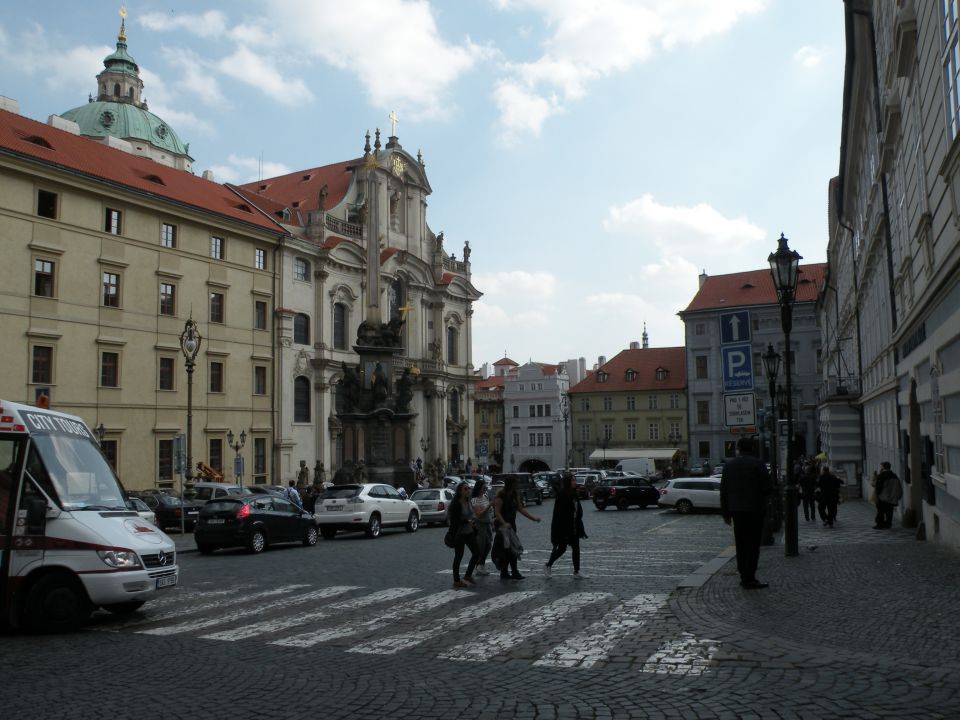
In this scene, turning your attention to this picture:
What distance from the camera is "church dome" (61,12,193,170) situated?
78.9 metres

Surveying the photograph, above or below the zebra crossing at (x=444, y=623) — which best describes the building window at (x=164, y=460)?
above

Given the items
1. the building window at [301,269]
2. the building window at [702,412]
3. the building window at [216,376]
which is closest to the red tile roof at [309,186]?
the building window at [301,269]

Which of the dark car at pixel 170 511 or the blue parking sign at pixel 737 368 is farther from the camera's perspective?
the dark car at pixel 170 511

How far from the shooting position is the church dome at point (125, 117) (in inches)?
3105

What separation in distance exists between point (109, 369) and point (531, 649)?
3727 centimetres

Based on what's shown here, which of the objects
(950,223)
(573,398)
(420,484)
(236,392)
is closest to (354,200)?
(236,392)

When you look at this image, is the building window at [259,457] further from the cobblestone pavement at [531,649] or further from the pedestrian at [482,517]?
the pedestrian at [482,517]

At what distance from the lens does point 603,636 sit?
9.19 metres

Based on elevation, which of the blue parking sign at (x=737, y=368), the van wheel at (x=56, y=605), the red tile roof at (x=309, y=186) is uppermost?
the red tile roof at (x=309, y=186)

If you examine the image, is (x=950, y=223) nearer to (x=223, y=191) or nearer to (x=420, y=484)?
(x=420, y=484)

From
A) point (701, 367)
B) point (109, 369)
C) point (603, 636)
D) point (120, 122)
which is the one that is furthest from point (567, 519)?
point (120, 122)

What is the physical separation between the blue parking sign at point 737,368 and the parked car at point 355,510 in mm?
12798

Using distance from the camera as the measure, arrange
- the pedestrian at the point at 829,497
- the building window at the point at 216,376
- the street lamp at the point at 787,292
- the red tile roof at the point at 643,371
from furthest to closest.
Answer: the red tile roof at the point at 643,371 → the building window at the point at 216,376 → the pedestrian at the point at 829,497 → the street lamp at the point at 787,292

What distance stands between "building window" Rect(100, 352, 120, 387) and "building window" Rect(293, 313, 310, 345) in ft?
43.5
